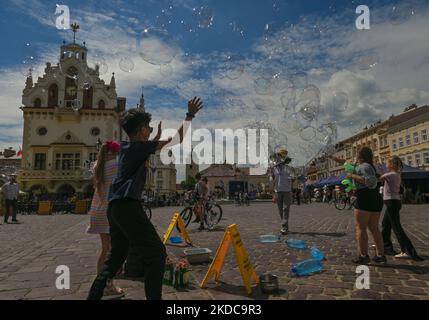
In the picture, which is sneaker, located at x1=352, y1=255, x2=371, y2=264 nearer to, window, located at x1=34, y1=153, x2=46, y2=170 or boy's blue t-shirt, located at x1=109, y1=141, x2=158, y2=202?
boy's blue t-shirt, located at x1=109, y1=141, x2=158, y2=202

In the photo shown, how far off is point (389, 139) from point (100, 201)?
54.3 metres

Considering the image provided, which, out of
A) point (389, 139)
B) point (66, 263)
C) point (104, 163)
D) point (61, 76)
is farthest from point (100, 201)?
point (389, 139)

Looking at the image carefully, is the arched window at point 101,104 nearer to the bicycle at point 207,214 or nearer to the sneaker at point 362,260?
the bicycle at point 207,214

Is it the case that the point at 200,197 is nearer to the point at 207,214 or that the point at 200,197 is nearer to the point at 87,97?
the point at 207,214

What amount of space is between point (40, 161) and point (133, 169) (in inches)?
1662

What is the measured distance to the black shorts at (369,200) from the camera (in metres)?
4.83

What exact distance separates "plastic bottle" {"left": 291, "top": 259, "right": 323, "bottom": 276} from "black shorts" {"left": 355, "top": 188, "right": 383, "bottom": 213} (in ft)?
3.56

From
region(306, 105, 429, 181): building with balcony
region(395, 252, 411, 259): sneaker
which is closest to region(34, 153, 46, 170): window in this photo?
region(306, 105, 429, 181): building with balcony

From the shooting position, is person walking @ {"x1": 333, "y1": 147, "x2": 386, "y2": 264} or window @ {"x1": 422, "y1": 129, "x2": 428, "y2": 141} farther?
window @ {"x1": 422, "y1": 129, "x2": 428, "y2": 141}

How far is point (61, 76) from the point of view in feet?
139

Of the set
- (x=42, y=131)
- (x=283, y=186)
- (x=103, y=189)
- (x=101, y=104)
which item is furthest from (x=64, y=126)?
(x=103, y=189)

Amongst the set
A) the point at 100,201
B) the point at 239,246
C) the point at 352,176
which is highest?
the point at 352,176

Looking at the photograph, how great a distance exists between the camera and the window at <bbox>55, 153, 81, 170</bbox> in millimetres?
39656
